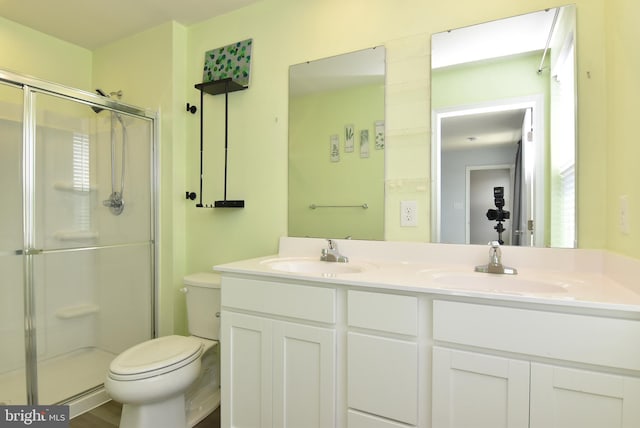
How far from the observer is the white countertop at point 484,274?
1010 millimetres

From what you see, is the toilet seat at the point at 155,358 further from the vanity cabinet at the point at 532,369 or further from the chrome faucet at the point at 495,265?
the chrome faucet at the point at 495,265

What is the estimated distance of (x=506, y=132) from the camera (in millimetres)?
1505

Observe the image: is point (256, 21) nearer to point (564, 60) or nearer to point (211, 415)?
point (564, 60)

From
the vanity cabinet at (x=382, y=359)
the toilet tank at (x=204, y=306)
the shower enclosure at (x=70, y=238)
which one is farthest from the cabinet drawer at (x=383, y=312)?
the shower enclosure at (x=70, y=238)

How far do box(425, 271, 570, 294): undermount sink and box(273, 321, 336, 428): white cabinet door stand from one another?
1.64 feet

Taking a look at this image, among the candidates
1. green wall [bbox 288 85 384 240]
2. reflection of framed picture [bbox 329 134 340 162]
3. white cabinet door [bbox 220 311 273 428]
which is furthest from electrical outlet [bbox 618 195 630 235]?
white cabinet door [bbox 220 311 273 428]

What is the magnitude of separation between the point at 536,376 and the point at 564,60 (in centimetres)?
123

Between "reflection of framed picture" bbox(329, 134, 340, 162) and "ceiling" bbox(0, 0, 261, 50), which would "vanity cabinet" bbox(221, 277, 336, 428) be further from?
"ceiling" bbox(0, 0, 261, 50)

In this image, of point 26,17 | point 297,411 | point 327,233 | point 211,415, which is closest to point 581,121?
point 327,233

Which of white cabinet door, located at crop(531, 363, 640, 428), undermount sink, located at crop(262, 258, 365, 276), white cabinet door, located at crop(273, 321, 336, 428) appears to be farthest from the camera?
undermount sink, located at crop(262, 258, 365, 276)

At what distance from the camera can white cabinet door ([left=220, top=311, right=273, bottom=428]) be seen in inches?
55.4

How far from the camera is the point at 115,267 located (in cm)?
234

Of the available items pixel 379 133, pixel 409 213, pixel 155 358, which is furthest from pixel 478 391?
pixel 155 358

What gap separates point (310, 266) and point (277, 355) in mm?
503
